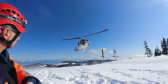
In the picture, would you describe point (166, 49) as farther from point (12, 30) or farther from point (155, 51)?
point (12, 30)

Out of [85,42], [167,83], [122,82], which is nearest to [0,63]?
[122,82]

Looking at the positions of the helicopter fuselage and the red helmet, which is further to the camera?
the helicopter fuselage

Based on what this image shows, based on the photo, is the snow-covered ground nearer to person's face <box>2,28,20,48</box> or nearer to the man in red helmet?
the man in red helmet

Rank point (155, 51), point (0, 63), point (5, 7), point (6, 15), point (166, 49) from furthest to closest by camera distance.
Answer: point (155, 51) → point (166, 49) → point (5, 7) → point (6, 15) → point (0, 63)

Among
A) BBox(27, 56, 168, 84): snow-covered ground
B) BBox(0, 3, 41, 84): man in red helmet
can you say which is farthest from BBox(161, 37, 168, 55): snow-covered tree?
BBox(0, 3, 41, 84): man in red helmet

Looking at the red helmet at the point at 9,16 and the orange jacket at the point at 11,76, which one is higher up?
the red helmet at the point at 9,16

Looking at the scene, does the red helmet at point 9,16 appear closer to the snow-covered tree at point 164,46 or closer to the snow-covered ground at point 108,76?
the snow-covered ground at point 108,76

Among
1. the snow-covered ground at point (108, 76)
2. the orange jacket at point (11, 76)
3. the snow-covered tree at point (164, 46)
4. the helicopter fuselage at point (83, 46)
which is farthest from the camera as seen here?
the snow-covered tree at point (164, 46)

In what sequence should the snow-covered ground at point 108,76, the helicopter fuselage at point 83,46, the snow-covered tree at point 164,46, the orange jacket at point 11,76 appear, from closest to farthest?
1. the orange jacket at point 11,76
2. the snow-covered ground at point 108,76
3. the helicopter fuselage at point 83,46
4. the snow-covered tree at point 164,46

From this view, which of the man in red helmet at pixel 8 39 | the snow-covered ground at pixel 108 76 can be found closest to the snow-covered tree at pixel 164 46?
the snow-covered ground at pixel 108 76

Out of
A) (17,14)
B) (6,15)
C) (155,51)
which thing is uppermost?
(17,14)

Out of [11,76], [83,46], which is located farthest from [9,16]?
[83,46]
